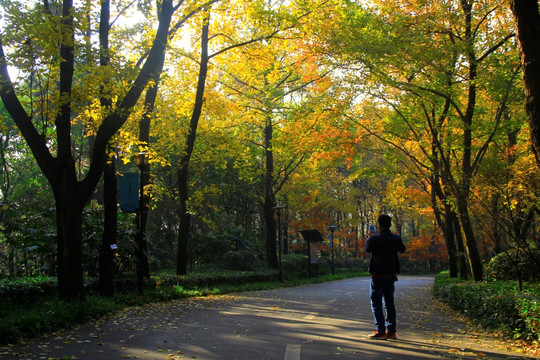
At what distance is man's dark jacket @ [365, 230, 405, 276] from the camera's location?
624 centimetres

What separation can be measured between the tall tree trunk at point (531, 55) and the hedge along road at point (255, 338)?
2.79 metres

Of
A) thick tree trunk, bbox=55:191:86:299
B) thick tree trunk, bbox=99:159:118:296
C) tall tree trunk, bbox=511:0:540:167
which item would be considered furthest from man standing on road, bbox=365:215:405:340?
thick tree trunk, bbox=99:159:118:296

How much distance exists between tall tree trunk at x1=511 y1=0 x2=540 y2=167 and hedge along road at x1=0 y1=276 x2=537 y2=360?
279 centimetres

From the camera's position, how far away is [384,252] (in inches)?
246

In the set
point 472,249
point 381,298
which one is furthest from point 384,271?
point 472,249

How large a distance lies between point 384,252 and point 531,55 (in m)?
3.02

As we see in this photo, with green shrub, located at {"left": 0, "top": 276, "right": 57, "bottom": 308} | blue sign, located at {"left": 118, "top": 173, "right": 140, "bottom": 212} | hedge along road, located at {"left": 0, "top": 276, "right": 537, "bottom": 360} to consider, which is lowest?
hedge along road, located at {"left": 0, "top": 276, "right": 537, "bottom": 360}

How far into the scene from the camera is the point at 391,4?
13.7 metres

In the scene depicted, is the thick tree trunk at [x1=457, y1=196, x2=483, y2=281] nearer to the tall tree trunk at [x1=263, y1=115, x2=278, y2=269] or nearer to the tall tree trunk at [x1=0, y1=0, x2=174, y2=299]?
the tall tree trunk at [x1=0, y1=0, x2=174, y2=299]

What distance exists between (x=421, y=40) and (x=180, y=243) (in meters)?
10.4

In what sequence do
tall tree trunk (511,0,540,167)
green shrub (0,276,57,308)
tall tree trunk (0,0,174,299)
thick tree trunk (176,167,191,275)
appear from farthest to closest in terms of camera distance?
thick tree trunk (176,167,191,275) < tall tree trunk (0,0,174,299) < green shrub (0,276,57,308) < tall tree trunk (511,0,540,167)

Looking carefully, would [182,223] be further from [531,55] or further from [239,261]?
[531,55]

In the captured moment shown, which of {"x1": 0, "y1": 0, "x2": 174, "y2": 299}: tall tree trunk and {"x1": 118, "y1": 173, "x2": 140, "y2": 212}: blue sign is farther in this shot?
{"x1": 118, "y1": 173, "x2": 140, "y2": 212}: blue sign

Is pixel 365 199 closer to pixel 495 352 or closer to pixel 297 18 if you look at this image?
pixel 297 18
